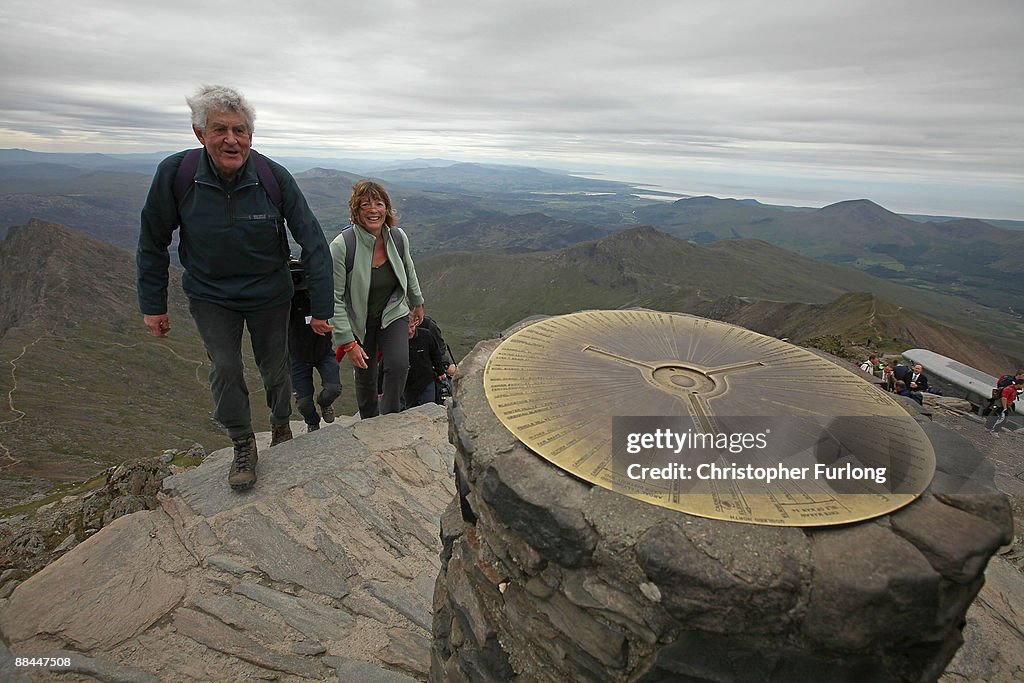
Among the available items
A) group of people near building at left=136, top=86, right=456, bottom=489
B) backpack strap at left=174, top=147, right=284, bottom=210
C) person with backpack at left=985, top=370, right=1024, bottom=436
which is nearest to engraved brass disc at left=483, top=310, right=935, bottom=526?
group of people near building at left=136, top=86, right=456, bottom=489

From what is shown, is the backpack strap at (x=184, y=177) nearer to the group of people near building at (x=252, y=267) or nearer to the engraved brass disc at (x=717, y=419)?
the group of people near building at (x=252, y=267)

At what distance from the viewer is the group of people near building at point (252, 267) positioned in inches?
191

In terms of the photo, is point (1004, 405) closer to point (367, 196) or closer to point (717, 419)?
point (717, 419)

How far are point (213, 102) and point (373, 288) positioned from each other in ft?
9.21

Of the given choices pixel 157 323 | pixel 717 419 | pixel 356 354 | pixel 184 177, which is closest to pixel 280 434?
pixel 356 354

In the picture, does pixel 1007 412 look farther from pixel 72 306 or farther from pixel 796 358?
pixel 72 306

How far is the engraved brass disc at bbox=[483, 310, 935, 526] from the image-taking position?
335cm

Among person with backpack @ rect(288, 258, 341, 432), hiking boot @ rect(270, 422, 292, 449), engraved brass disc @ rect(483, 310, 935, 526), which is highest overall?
engraved brass disc @ rect(483, 310, 935, 526)

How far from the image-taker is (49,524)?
6.69 m

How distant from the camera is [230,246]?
16.6 feet

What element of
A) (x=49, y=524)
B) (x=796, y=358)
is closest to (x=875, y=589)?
(x=796, y=358)

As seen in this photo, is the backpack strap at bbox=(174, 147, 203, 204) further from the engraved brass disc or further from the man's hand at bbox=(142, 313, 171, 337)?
the engraved brass disc

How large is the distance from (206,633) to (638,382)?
4472mm

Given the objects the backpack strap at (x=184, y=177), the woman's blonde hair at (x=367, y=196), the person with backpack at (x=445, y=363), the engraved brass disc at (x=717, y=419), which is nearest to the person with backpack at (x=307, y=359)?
the woman's blonde hair at (x=367, y=196)
